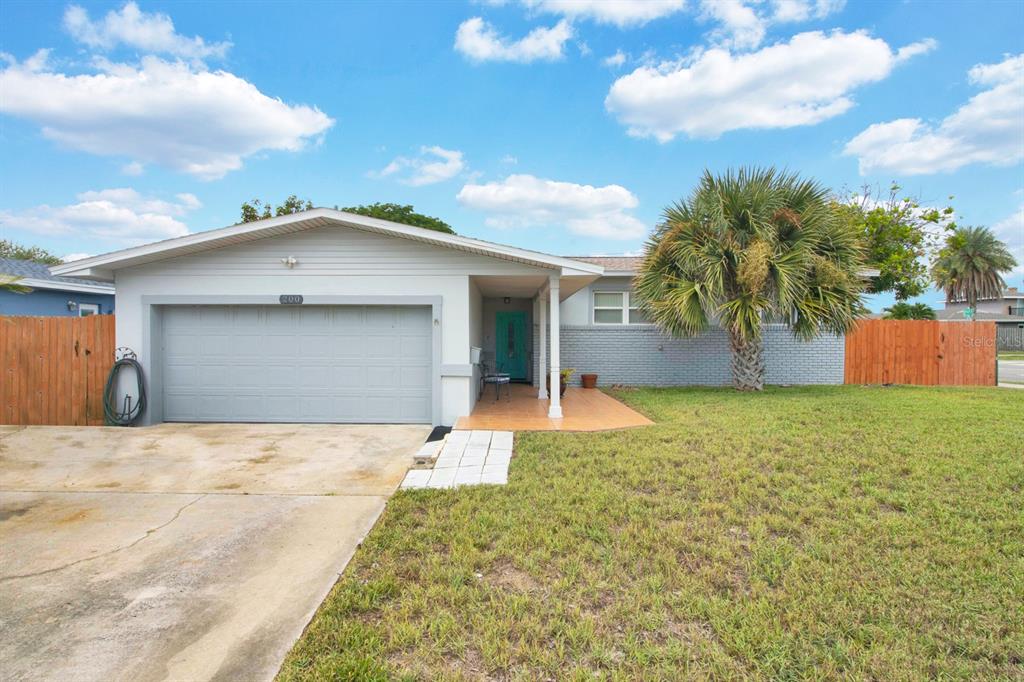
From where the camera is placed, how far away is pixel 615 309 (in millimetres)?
13820

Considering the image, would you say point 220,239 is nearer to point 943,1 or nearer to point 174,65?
point 174,65

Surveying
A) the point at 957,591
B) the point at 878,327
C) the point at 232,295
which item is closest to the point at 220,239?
the point at 232,295

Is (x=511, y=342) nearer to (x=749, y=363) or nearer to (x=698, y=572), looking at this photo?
(x=749, y=363)

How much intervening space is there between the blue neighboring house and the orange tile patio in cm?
1281

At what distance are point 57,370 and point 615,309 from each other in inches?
471

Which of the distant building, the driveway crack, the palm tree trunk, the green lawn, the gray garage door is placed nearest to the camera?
the green lawn

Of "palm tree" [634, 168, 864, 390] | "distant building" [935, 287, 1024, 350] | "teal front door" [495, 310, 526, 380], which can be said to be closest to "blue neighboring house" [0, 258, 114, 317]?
"teal front door" [495, 310, 526, 380]

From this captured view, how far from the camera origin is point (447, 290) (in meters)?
8.34

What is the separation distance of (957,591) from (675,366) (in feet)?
35.2

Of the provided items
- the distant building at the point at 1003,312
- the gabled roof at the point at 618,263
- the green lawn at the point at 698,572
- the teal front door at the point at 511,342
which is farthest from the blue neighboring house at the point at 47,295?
the distant building at the point at 1003,312

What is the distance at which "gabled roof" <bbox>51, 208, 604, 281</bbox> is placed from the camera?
25.6 ft

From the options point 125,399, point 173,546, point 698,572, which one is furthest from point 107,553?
point 125,399

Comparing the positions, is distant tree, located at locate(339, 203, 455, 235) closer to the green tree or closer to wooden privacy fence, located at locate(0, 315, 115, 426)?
wooden privacy fence, located at locate(0, 315, 115, 426)

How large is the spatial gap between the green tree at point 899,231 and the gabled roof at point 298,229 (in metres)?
23.3
